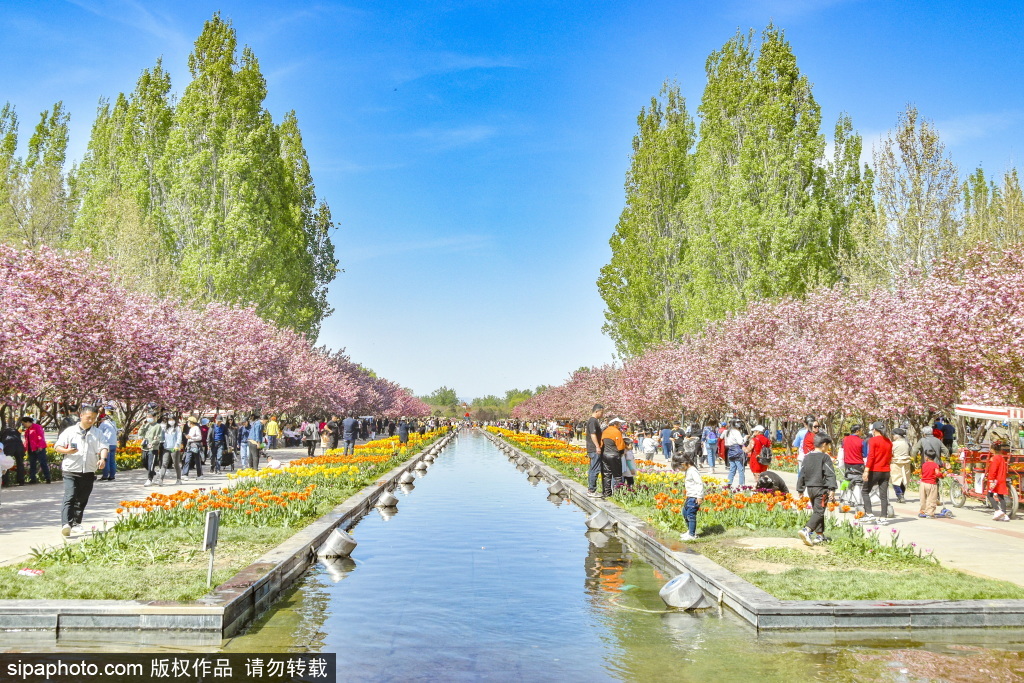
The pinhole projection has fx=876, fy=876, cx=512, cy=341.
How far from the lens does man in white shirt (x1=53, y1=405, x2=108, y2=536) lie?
40.0ft

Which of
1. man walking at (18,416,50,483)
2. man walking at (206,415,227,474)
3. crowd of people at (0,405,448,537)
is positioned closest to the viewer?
crowd of people at (0,405,448,537)

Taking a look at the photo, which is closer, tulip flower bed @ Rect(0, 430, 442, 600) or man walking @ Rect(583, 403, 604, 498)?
tulip flower bed @ Rect(0, 430, 442, 600)

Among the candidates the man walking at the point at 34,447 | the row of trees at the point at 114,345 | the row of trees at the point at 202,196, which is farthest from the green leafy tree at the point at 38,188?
the man walking at the point at 34,447

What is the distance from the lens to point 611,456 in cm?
1883

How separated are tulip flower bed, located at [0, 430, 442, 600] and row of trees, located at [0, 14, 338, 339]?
2589 centimetres

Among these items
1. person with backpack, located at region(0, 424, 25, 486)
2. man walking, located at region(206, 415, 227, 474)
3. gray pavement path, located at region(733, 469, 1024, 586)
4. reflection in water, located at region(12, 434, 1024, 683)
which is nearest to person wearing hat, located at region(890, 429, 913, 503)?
gray pavement path, located at region(733, 469, 1024, 586)

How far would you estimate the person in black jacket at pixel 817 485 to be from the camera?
12.2m

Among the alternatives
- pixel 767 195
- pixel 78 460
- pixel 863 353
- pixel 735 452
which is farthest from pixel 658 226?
pixel 78 460

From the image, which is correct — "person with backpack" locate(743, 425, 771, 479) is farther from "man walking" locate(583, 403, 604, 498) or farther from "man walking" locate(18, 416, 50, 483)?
"man walking" locate(18, 416, 50, 483)

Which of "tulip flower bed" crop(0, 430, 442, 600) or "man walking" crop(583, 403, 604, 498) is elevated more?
"man walking" crop(583, 403, 604, 498)

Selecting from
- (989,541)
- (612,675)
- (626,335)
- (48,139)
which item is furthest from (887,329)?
(48,139)

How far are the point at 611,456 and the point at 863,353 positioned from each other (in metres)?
12.6

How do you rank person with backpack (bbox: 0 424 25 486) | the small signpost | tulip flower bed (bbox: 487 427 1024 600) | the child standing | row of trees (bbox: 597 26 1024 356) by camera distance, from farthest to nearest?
row of trees (bbox: 597 26 1024 356), person with backpack (bbox: 0 424 25 486), the child standing, tulip flower bed (bbox: 487 427 1024 600), the small signpost

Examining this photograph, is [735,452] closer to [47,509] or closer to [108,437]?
[108,437]
